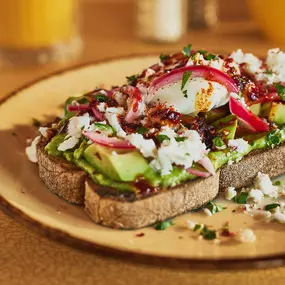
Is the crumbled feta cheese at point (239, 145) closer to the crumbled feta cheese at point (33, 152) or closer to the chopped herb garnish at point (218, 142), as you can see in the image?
the chopped herb garnish at point (218, 142)

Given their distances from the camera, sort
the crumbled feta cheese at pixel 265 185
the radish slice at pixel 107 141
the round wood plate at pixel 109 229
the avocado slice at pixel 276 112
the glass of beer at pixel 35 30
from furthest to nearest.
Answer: the glass of beer at pixel 35 30 → the avocado slice at pixel 276 112 → the crumbled feta cheese at pixel 265 185 → the radish slice at pixel 107 141 → the round wood plate at pixel 109 229

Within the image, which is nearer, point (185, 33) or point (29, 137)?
point (29, 137)

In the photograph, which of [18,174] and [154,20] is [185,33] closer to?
[154,20]

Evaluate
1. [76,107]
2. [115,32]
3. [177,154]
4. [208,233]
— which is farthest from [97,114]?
[115,32]

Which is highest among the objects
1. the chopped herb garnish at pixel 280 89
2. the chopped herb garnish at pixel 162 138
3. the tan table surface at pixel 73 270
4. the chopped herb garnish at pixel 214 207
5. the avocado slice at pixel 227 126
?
the chopped herb garnish at pixel 280 89

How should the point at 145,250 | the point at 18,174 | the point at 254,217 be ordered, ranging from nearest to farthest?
1. the point at 145,250
2. the point at 254,217
3. the point at 18,174

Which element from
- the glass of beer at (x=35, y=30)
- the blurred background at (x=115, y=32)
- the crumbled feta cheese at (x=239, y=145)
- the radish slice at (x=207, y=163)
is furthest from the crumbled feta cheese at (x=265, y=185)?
the glass of beer at (x=35, y=30)

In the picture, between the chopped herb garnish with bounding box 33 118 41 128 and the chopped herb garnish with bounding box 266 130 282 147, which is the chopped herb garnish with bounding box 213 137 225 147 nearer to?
the chopped herb garnish with bounding box 266 130 282 147

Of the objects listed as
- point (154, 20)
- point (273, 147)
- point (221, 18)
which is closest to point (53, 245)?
point (273, 147)
